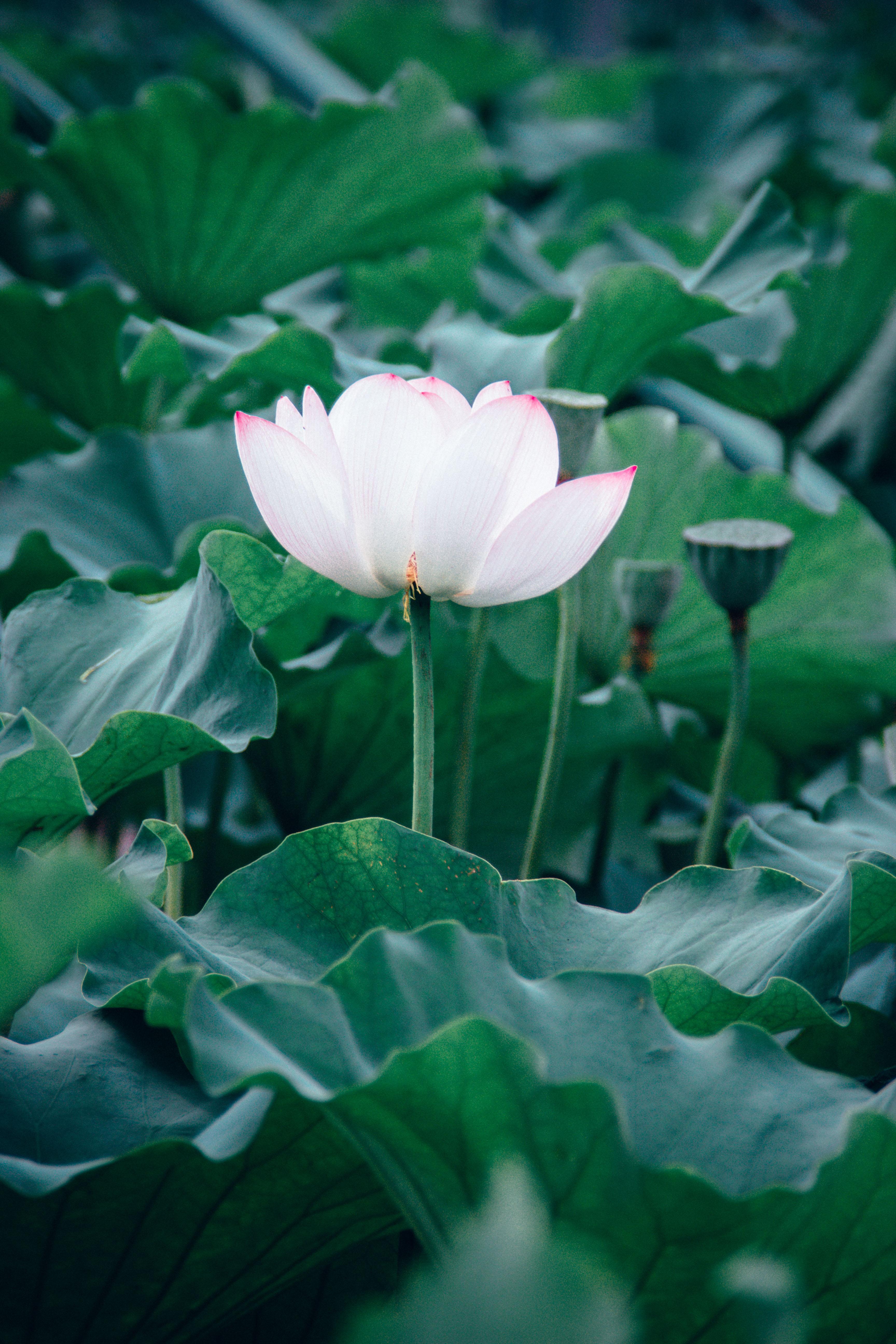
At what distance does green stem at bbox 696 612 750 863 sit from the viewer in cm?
62

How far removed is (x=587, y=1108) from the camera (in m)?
0.29

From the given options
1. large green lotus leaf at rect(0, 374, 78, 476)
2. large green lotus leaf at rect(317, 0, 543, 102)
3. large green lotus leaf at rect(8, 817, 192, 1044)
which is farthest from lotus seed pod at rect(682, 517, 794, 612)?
large green lotus leaf at rect(317, 0, 543, 102)

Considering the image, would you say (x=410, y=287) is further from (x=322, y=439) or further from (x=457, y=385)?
(x=322, y=439)

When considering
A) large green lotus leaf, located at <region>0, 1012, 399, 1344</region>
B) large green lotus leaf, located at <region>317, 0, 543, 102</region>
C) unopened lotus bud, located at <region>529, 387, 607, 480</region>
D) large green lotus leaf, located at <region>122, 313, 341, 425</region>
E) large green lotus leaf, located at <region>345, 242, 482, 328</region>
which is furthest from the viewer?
large green lotus leaf, located at <region>317, 0, 543, 102</region>

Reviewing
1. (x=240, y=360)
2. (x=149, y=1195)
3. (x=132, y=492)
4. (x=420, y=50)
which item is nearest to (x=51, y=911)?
(x=149, y=1195)

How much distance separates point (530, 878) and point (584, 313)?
348mm

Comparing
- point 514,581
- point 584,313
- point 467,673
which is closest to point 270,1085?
point 514,581

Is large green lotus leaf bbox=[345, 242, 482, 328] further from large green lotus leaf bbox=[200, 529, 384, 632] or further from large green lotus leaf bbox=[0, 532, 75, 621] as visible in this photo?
large green lotus leaf bbox=[200, 529, 384, 632]

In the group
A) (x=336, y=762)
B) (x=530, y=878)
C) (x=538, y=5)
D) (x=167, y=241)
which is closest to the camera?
(x=530, y=878)

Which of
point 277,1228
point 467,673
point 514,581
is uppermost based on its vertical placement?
point 514,581

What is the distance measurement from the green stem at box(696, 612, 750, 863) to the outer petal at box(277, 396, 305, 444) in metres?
0.30

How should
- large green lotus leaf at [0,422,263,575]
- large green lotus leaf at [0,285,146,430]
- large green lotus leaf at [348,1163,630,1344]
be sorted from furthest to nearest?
large green lotus leaf at [0,285,146,430], large green lotus leaf at [0,422,263,575], large green lotus leaf at [348,1163,630,1344]

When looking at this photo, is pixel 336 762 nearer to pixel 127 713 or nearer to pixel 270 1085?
pixel 127 713

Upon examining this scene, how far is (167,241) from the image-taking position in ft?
3.20
